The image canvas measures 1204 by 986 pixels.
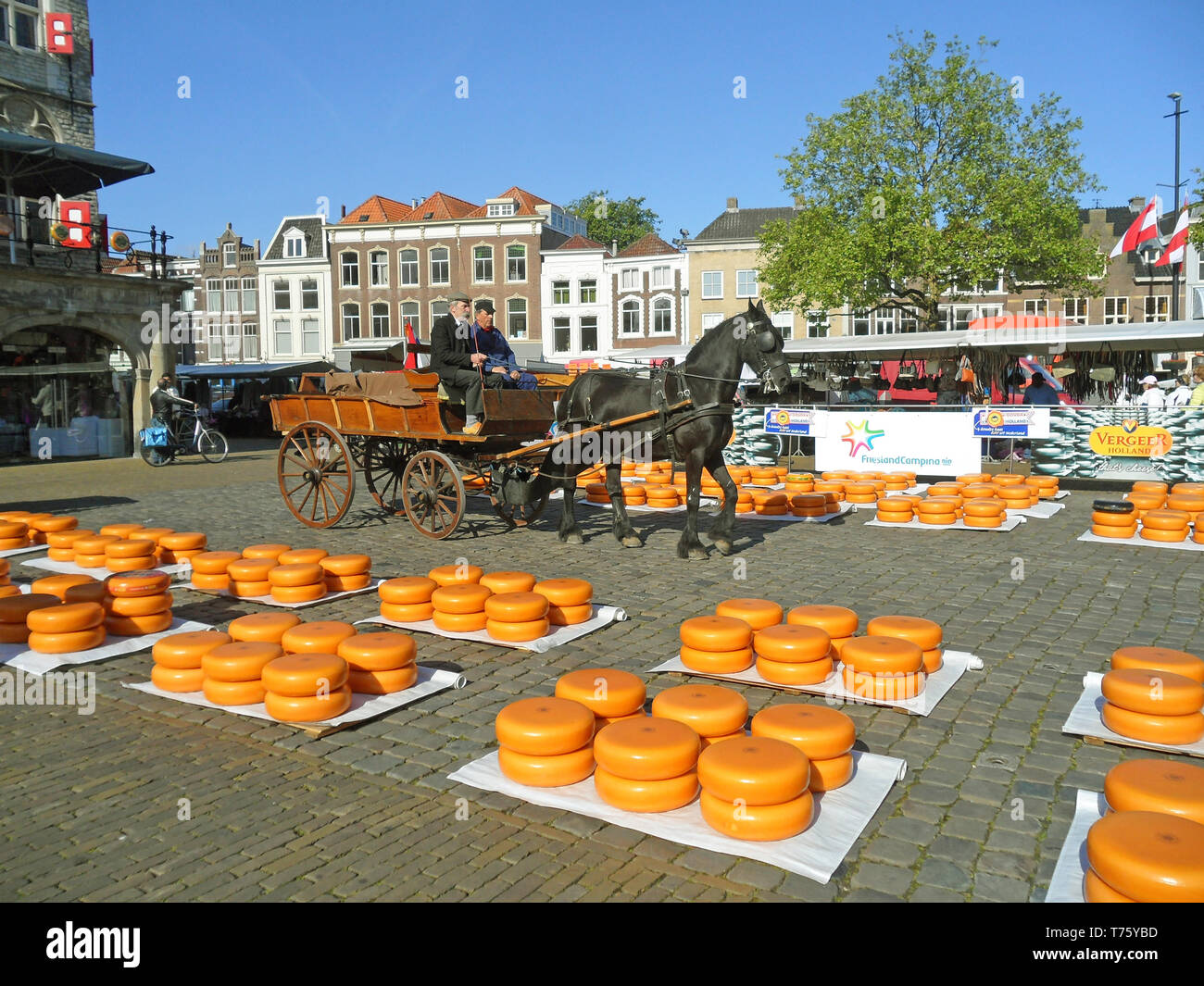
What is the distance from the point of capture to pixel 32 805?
4.29 meters

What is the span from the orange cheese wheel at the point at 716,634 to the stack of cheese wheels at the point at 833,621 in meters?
0.44

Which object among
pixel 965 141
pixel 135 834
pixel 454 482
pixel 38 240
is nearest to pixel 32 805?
pixel 135 834

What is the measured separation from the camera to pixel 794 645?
575cm

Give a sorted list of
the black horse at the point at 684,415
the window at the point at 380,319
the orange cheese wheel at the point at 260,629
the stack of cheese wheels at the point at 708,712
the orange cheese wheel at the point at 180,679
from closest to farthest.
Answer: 1. the stack of cheese wheels at the point at 708,712
2. the orange cheese wheel at the point at 180,679
3. the orange cheese wheel at the point at 260,629
4. the black horse at the point at 684,415
5. the window at the point at 380,319

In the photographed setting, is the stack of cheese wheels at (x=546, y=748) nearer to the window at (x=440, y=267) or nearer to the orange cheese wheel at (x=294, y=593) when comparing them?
the orange cheese wheel at (x=294, y=593)

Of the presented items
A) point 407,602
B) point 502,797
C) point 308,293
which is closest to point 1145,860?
point 502,797

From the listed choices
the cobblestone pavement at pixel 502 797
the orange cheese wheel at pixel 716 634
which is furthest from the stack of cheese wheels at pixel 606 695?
the orange cheese wheel at pixel 716 634

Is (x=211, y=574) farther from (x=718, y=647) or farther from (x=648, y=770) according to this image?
(x=648, y=770)

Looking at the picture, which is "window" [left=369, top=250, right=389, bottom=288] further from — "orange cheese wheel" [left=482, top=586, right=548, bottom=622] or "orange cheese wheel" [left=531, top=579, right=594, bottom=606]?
"orange cheese wheel" [left=482, top=586, right=548, bottom=622]

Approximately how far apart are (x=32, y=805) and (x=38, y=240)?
1083 inches

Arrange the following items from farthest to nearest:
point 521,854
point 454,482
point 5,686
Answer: point 454,482
point 5,686
point 521,854

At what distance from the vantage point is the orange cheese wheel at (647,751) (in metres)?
4.06

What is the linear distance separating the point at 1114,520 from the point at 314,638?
9812 millimetres
